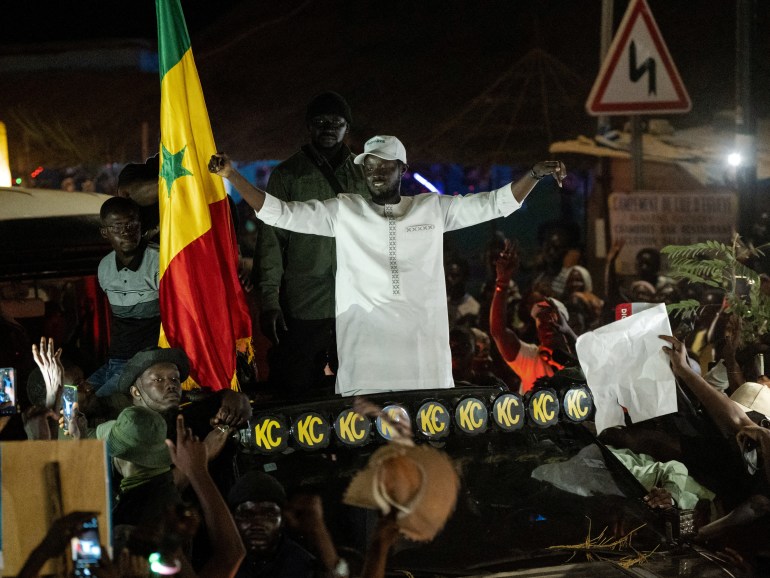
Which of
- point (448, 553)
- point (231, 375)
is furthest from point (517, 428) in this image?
point (231, 375)

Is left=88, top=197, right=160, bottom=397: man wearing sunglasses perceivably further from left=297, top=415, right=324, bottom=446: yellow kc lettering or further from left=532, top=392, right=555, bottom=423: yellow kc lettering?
left=532, top=392, right=555, bottom=423: yellow kc lettering

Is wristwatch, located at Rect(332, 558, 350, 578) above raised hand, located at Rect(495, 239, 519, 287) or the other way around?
the other way around

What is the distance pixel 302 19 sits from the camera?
13.1 meters

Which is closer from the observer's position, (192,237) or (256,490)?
(256,490)

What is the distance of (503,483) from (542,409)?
49cm

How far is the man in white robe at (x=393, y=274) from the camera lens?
20.1 ft

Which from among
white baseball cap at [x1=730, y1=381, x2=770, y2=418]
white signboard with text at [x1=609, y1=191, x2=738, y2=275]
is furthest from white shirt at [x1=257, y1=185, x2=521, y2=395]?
white signboard with text at [x1=609, y1=191, x2=738, y2=275]

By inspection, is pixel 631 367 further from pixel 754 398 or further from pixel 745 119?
pixel 745 119

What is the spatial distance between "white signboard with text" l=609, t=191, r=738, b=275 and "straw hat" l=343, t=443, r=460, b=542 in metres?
7.56

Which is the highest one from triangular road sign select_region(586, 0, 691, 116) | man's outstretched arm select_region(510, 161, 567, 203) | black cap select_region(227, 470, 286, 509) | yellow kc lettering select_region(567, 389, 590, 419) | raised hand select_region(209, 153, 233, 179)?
triangular road sign select_region(586, 0, 691, 116)

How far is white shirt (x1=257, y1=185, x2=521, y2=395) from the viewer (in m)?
6.12

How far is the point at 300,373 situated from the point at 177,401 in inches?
60.3

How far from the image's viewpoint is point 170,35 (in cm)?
666

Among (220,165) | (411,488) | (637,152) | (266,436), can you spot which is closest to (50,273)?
(220,165)
